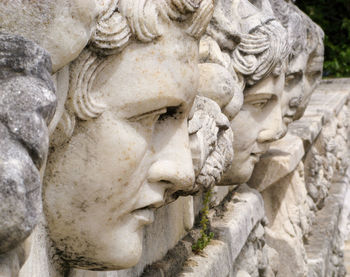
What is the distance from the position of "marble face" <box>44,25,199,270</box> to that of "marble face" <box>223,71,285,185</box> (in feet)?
4.51

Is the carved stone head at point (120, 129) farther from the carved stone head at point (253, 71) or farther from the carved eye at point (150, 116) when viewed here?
the carved stone head at point (253, 71)

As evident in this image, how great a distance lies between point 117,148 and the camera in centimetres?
145

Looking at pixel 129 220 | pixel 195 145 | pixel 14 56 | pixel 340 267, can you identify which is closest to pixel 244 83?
pixel 195 145

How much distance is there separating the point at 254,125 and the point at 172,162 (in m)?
1.46

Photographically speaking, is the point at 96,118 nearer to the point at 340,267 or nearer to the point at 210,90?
the point at 210,90

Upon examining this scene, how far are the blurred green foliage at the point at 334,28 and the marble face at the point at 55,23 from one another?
10.2 metres

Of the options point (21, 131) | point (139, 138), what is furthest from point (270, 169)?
point (21, 131)

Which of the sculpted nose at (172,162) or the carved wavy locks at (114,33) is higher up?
the carved wavy locks at (114,33)

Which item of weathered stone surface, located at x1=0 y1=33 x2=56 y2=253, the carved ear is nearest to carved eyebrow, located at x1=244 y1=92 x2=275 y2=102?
the carved ear

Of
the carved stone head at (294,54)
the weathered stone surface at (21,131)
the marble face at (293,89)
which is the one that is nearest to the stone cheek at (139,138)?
the weathered stone surface at (21,131)

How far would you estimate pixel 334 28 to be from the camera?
11.5 m

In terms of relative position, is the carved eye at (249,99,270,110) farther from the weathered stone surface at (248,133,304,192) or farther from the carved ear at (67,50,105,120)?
the carved ear at (67,50,105,120)

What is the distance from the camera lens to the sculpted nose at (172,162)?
5.15 ft

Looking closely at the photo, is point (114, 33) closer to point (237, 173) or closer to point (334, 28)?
point (237, 173)
